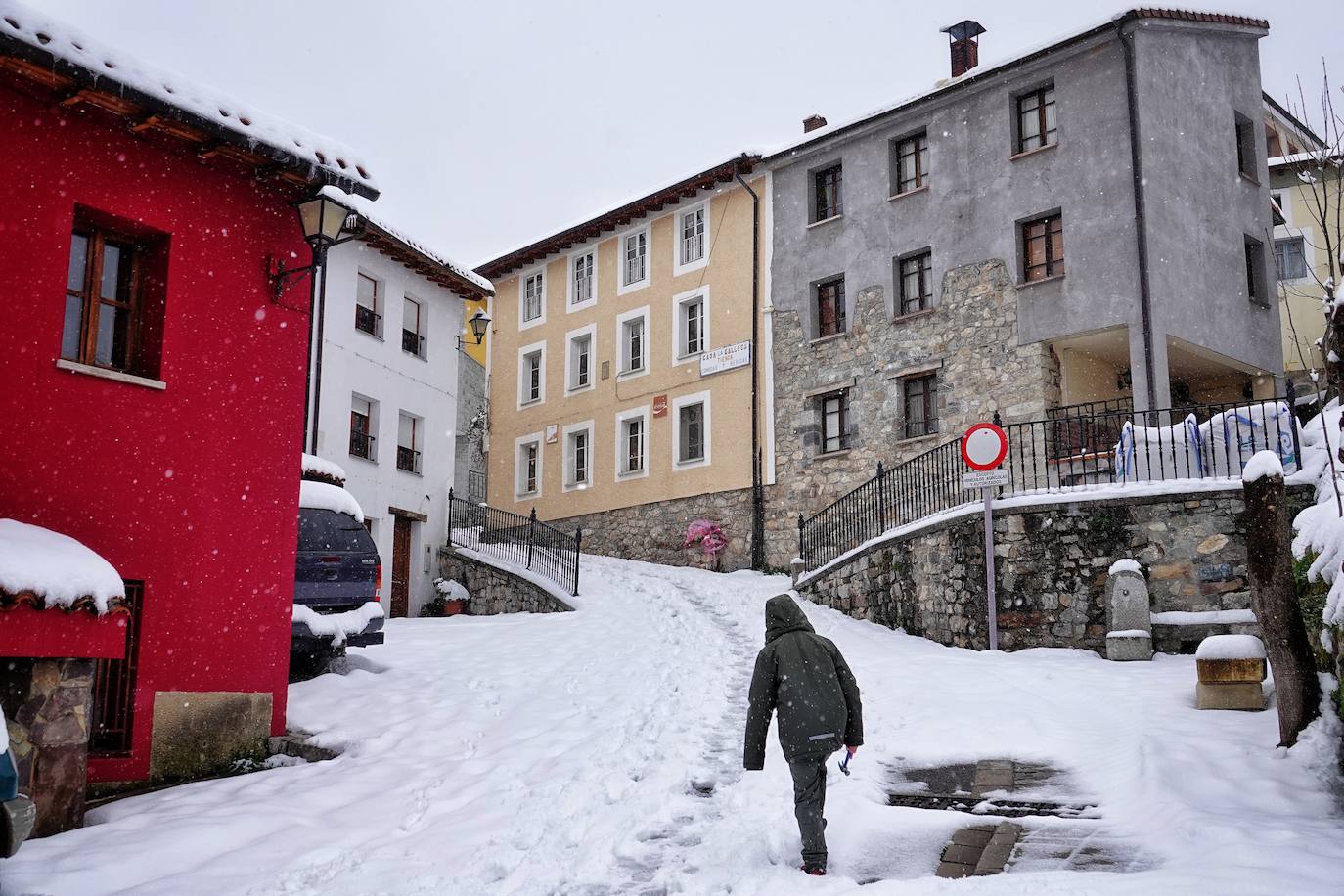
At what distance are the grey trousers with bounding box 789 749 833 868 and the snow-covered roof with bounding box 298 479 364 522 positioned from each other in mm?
7883

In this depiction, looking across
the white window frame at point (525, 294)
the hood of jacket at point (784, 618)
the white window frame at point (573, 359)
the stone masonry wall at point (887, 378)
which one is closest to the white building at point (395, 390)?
the white window frame at point (573, 359)

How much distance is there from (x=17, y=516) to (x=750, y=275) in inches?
750

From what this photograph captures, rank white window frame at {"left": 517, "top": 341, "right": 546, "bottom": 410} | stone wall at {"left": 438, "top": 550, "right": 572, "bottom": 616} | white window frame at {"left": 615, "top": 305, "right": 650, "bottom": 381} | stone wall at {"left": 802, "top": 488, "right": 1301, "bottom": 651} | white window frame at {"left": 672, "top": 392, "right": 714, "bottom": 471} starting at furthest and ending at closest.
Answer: white window frame at {"left": 517, "top": 341, "right": 546, "bottom": 410}
white window frame at {"left": 615, "top": 305, "right": 650, "bottom": 381}
white window frame at {"left": 672, "top": 392, "right": 714, "bottom": 471}
stone wall at {"left": 438, "top": 550, "right": 572, "bottom": 616}
stone wall at {"left": 802, "top": 488, "right": 1301, "bottom": 651}

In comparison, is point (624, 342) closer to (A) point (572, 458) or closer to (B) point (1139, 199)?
(A) point (572, 458)

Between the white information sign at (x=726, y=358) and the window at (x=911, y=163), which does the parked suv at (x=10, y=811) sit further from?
the white information sign at (x=726, y=358)

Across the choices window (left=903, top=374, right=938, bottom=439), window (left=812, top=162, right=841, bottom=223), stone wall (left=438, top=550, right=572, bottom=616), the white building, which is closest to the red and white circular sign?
window (left=903, top=374, right=938, bottom=439)

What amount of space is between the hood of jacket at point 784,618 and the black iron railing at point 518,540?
13.2 m

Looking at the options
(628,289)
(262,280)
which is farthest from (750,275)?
(262,280)

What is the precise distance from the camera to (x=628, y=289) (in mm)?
28234

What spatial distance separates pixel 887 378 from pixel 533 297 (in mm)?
12566

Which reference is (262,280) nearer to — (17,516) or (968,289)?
(17,516)

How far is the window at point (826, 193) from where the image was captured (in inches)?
947

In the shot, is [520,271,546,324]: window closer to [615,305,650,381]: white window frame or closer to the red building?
[615,305,650,381]: white window frame

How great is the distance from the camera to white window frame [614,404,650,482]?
26797mm
